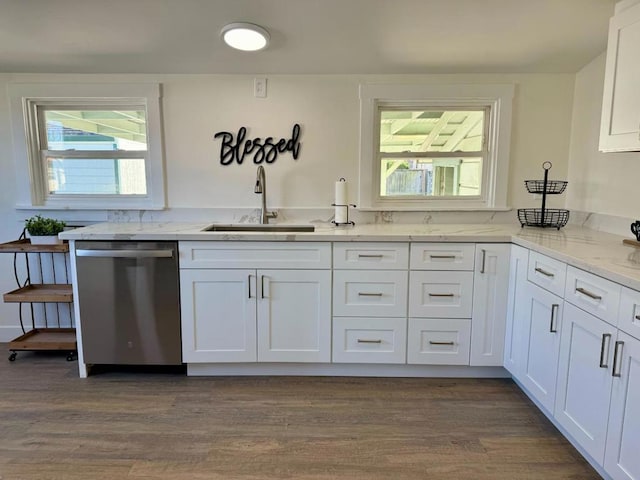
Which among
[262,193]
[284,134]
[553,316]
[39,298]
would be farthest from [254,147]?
[553,316]

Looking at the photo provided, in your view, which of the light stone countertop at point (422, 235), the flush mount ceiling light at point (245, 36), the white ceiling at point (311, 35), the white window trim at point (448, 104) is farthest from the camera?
the white window trim at point (448, 104)

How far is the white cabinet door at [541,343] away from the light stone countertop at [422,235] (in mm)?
244

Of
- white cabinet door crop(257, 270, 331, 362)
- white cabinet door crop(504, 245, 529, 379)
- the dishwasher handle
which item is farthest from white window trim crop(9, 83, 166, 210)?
white cabinet door crop(504, 245, 529, 379)

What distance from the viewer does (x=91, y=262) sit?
7.82 feet

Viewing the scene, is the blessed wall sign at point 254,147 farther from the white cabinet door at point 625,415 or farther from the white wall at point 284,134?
the white cabinet door at point 625,415

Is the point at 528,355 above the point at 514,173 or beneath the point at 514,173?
beneath

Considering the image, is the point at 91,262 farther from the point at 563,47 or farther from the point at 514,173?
the point at 563,47

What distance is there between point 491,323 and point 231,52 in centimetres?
226

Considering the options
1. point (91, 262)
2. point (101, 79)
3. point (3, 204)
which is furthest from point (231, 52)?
point (3, 204)

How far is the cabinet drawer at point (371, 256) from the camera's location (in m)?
2.37

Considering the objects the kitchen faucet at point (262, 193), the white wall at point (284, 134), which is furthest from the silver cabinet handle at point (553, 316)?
the kitchen faucet at point (262, 193)

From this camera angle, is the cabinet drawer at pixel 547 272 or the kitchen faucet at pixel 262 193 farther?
the kitchen faucet at pixel 262 193

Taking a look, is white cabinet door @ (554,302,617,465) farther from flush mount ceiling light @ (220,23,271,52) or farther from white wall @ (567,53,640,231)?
flush mount ceiling light @ (220,23,271,52)

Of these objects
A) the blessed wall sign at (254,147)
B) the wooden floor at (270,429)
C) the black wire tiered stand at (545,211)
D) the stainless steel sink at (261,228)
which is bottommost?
the wooden floor at (270,429)
